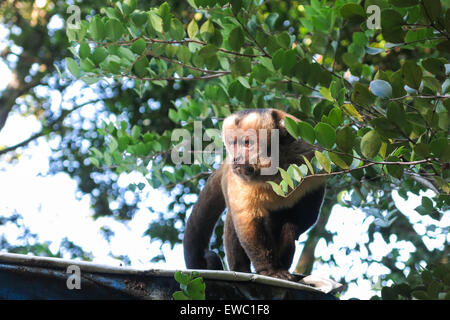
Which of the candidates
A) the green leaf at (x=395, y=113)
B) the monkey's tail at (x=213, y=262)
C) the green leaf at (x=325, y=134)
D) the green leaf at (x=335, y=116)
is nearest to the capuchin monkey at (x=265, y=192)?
the monkey's tail at (x=213, y=262)

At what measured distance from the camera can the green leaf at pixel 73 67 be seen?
9.74 feet

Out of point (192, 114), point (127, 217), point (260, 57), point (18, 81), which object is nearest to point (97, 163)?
point (192, 114)

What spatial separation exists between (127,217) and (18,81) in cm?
319

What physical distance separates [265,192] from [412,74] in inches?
47.2

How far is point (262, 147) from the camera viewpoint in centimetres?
303

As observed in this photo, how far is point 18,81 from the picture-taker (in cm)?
768

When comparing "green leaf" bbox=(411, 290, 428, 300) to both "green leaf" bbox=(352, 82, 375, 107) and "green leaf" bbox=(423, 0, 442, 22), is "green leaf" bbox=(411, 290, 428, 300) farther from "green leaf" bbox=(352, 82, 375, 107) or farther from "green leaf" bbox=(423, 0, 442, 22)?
"green leaf" bbox=(423, 0, 442, 22)

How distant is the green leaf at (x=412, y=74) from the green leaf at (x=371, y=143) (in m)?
0.26

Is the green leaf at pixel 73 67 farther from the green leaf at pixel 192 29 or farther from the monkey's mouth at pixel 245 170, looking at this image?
the monkey's mouth at pixel 245 170

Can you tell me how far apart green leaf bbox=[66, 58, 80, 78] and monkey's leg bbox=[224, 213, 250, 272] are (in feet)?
4.25

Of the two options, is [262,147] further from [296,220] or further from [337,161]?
[337,161]

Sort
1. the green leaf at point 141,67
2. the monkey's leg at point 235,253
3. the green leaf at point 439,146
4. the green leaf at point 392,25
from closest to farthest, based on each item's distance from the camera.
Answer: the green leaf at point 439,146, the green leaf at point 392,25, the green leaf at point 141,67, the monkey's leg at point 235,253

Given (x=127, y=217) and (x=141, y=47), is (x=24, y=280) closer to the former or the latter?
(x=141, y=47)

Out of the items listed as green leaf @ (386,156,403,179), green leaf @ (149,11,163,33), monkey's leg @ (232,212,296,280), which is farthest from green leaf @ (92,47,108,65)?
green leaf @ (386,156,403,179)
